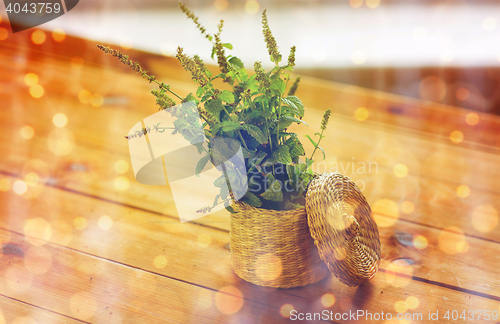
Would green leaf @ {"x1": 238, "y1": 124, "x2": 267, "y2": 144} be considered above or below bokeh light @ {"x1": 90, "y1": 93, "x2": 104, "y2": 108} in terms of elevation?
above

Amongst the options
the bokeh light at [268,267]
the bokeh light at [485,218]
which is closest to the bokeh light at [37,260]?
the bokeh light at [268,267]

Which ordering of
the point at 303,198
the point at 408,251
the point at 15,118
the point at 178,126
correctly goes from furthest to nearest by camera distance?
1. the point at 15,118
2. the point at 408,251
3. the point at 303,198
4. the point at 178,126

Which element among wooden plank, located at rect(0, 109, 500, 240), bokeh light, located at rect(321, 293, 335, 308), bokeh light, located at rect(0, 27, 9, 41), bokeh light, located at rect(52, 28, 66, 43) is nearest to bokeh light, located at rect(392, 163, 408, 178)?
wooden plank, located at rect(0, 109, 500, 240)

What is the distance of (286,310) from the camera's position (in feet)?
2.26

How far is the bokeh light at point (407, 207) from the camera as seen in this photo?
1042 millimetres

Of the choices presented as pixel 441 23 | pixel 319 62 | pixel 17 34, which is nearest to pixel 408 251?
pixel 319 62

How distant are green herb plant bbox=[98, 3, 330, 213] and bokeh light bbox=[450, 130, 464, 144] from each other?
43.8 inches

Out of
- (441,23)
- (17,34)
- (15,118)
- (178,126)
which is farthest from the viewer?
(17,34)

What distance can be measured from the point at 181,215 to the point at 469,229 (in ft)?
2.57

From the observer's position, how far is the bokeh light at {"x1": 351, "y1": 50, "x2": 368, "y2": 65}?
1959mm

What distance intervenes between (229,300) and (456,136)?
52.3 inches

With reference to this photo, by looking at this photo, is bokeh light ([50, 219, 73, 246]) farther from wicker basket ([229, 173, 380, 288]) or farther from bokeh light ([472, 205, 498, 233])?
bokeh light ([472, 205, 498, 233])

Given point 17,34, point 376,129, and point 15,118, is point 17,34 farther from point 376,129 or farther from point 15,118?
point 376,129

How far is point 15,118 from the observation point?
5.12 ft
